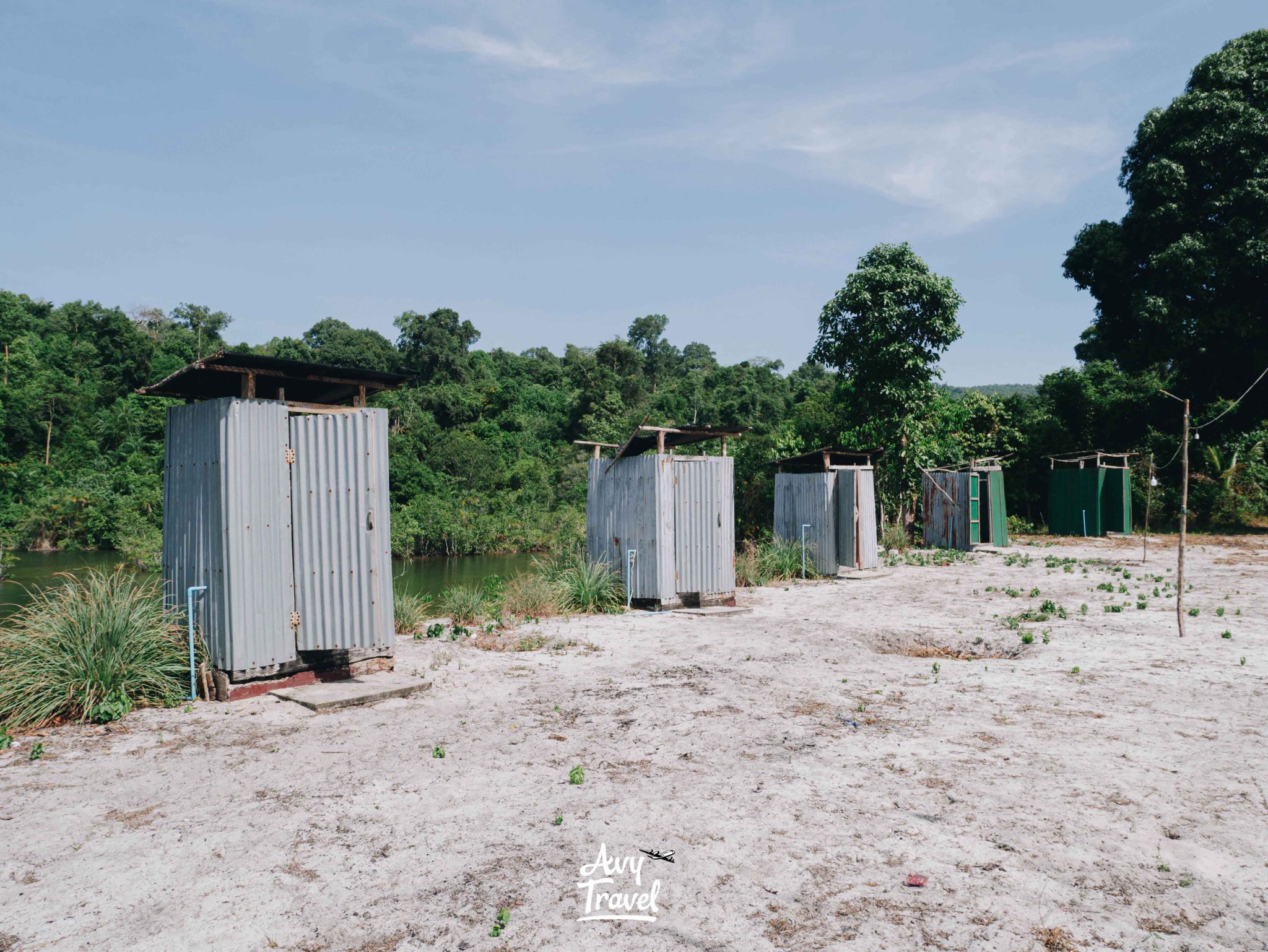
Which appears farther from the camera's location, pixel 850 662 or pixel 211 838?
pixel 850 662

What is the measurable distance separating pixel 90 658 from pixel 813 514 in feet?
42.6

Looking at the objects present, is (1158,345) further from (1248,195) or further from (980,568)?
(980,568)

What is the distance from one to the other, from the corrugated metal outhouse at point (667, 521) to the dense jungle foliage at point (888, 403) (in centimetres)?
485

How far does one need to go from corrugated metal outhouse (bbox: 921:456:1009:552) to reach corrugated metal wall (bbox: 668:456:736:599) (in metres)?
10.5

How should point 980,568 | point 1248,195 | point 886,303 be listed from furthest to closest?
1. point 1248,195
2. point 886,303
3. point 980,568

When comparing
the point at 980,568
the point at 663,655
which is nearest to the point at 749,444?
the point at 980,568

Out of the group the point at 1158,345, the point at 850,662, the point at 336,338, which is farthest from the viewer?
the point at 336,338

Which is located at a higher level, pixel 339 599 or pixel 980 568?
pixel 339 599

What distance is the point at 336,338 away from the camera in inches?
2069

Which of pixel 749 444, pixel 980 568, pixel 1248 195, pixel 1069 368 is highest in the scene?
pixel 1248 195

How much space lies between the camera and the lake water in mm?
23484

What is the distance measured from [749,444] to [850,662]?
13448 millimetres

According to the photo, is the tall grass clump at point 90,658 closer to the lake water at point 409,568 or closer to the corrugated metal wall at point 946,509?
the lake water at point 409,568

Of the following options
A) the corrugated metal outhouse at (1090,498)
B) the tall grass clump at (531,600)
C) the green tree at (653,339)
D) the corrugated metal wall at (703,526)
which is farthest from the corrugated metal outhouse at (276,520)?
the green tree at (653,339)
